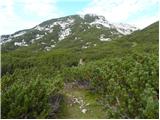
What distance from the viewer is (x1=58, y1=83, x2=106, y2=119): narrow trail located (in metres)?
15.1

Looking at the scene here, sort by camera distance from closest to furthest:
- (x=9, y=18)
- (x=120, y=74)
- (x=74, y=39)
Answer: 1. (x=9, y=18)
2. (x=120, y=74)
3. (x=74, y=39)

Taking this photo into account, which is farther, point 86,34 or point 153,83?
point 86,34

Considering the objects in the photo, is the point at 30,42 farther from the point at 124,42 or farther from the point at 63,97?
the point at 63,97

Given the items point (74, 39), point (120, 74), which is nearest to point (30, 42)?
point (74, 39)

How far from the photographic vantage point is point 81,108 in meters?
16.4

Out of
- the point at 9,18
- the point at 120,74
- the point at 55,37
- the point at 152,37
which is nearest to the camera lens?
the point at 9,18

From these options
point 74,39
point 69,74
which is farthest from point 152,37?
point 69,74

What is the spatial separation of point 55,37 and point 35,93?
183392 millimetres

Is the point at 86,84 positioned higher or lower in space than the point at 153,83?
lower

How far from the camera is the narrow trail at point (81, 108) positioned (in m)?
15.1

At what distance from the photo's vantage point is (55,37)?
19538 cm

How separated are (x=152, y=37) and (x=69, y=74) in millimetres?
107114

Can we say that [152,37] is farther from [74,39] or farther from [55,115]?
[55,115]

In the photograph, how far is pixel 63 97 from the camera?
17.6m
